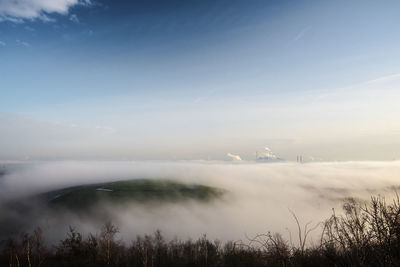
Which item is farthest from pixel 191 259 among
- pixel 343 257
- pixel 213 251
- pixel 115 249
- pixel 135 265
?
pixel 343 257

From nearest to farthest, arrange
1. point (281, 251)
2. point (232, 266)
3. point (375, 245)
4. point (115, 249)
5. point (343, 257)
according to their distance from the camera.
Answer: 1. point (281, 251)
2. point (375, 245)
3. point (343, 257)
4. point (232, 266)
5. point (115, 249)

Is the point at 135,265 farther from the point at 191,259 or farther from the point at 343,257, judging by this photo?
the point at 343,257

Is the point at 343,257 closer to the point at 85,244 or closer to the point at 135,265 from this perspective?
the point at 85,244

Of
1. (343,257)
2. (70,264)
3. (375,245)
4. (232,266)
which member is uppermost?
(375,245)

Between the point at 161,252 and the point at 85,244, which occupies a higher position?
the point at 85,244

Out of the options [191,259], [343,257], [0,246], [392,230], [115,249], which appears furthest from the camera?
[0,246]

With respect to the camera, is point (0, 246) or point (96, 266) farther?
point (0, 246)

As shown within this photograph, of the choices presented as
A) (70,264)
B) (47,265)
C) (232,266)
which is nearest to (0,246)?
(47,265)
